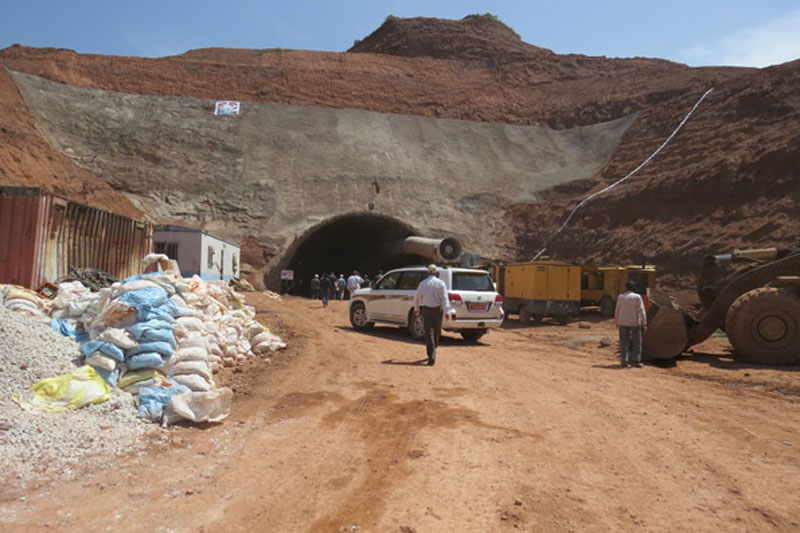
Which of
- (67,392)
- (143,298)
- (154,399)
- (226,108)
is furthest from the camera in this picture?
(226,108)

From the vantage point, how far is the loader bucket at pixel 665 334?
34.0 feet

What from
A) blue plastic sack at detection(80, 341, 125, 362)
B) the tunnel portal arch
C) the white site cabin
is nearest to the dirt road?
blue plastic sack at detection(80, 341, 125, 362)

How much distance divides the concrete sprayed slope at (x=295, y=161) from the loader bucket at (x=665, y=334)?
2126 centimetres

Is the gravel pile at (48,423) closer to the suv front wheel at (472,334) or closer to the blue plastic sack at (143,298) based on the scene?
the blue plastic sack at (143,298)

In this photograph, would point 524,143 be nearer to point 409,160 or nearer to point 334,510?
point 409,160

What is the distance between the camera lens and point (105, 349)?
5680 millimetres

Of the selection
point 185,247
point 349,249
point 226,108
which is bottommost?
point 185,247

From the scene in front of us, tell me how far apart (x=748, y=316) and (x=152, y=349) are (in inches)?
392

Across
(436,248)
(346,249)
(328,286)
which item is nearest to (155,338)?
(328,286)

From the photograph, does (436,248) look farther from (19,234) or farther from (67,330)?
(67,330)

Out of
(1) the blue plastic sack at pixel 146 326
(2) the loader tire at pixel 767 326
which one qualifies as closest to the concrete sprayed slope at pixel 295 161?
(2) the loader tire at pixel 767 326

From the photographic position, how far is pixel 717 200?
24.4 meters

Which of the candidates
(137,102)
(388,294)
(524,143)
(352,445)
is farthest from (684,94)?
(352,445)

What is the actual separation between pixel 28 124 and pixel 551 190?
3200 centimetres
